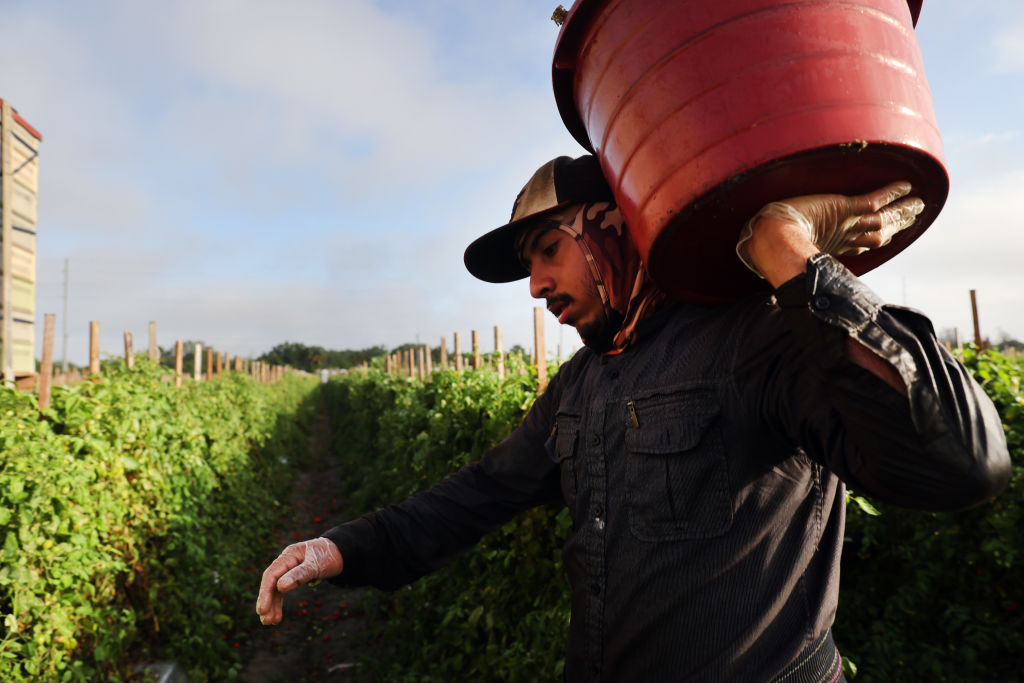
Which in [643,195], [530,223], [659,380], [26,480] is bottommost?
[26,480]

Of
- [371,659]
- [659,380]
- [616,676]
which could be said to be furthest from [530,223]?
[371,659]

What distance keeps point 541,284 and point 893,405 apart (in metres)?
1.00

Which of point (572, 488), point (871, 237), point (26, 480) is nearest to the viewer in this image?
point (871, 237)

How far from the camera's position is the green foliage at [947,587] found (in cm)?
335

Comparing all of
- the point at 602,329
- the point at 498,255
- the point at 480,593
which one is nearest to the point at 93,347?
the point at 480,593

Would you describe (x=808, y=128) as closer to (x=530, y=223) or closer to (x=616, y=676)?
(x=530, y=223)

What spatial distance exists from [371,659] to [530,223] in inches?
184

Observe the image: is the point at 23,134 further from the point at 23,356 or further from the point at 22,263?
the point at 23,356

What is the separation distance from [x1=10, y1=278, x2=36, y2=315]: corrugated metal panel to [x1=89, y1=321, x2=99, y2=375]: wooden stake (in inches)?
96.4

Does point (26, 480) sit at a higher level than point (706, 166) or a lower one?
lower

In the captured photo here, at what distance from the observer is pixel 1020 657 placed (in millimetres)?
3389

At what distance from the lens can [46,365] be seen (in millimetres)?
4172

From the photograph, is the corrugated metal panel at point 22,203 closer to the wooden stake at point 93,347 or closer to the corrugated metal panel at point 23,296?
the corrugated metal panel at point 23,296

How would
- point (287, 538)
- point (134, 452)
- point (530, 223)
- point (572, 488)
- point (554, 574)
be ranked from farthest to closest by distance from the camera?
point (287, 538)
point (134, 452)
point (554, 574)
point (530, 223)
point (572, 488)
